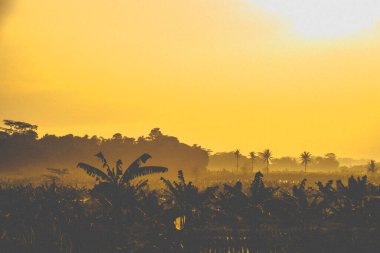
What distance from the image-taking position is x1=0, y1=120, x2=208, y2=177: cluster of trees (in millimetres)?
145125

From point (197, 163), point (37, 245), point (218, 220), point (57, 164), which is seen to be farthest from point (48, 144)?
point (37, 245)

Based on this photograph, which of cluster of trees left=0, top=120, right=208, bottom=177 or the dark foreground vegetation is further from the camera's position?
cluster of trees left=0, top=120, right=208, bottom=177

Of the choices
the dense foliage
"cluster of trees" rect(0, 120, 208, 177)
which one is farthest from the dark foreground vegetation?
"cluster of trees" rect(0, 120, 208, 177)

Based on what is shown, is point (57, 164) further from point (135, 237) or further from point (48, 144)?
point (135, 237)

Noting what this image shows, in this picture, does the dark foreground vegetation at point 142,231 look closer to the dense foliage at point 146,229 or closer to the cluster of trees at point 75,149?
the dense foliage at point 146,229

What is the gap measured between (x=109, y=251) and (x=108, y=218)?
3.67m

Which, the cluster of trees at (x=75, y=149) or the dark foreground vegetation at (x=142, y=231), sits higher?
the cluster of trees at (x=75, y=149)

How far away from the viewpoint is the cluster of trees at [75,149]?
476ft

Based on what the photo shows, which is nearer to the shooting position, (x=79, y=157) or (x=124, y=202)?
(x=124, y=202)

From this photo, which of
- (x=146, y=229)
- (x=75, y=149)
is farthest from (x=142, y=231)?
(x=75, y=149)

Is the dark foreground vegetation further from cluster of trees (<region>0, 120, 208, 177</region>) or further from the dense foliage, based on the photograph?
cluster of trees (<region>0, 120, 208, 177</region>)

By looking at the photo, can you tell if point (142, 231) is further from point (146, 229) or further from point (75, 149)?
point (75, 149)

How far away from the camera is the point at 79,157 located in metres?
150

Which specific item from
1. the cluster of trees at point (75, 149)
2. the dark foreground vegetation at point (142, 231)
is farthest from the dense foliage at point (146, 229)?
the cluster of trees at point (75, 149)
